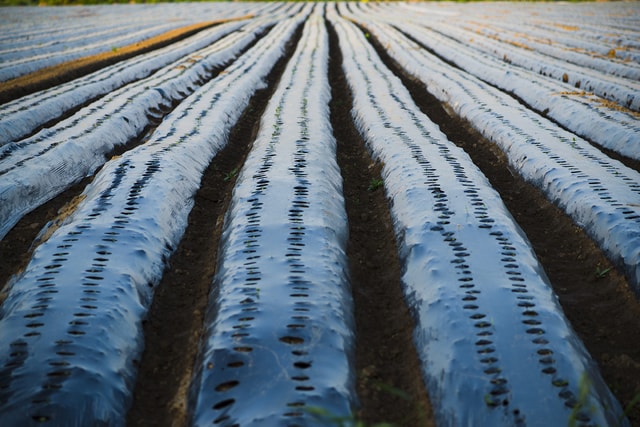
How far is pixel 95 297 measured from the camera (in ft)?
11.2

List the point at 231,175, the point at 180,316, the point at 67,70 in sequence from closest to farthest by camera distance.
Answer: the point at 180,316 < the point at 231,175 < the point at 67,70

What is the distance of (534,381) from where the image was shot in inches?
110

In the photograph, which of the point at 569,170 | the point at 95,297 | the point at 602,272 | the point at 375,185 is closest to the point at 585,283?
the point at 602,272

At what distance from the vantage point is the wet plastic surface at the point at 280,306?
107 inches

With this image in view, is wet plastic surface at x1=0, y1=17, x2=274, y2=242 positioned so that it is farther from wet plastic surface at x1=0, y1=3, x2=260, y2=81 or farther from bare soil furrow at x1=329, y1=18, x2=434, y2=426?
wet plastic surface at x1=0, y1=3, x2=260, y2=81

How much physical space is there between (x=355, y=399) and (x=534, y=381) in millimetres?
1087

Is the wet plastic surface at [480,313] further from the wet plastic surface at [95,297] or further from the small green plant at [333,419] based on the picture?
the wet plastic surface at [95,297]

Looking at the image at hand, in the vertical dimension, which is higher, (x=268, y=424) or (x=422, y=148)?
(x=422, y=148)

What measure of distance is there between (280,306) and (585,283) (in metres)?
2.79

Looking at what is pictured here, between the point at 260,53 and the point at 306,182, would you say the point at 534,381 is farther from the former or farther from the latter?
the point at 260,53

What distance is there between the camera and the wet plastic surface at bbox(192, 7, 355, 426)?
107 inches

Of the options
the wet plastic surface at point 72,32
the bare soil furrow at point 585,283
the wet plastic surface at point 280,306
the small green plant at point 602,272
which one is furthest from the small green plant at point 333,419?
the wet plastic surface at point 72,32

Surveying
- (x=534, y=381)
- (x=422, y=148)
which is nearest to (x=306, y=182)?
(x=422, y=148)

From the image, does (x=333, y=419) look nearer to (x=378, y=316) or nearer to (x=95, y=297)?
(x=378, y=316)
